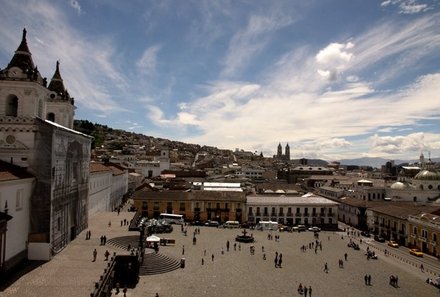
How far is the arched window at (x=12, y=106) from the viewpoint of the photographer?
27.2 metres

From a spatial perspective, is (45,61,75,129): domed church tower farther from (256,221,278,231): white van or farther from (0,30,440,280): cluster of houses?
(256,221,278,231): white van

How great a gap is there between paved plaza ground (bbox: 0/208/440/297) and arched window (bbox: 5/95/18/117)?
9804mm

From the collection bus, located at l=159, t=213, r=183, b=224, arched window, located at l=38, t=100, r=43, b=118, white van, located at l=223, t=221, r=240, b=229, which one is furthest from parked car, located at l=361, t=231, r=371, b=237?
arched window, located at l=38, t=100, r=43, b=118

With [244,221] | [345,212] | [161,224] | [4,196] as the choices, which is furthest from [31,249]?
[345,212]

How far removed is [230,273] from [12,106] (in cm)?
1961

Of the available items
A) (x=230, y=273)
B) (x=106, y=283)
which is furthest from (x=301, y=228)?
(x=106, y=283)

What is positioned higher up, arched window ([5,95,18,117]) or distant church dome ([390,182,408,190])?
arched window ([5,95,18,117])

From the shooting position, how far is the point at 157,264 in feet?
103

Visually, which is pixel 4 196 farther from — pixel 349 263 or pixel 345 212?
pixel 345 212

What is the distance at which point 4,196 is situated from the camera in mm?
22469

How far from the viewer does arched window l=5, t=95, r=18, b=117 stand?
2725cm

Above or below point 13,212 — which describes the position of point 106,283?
below

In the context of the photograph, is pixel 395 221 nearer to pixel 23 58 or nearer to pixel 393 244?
pixel 393 244

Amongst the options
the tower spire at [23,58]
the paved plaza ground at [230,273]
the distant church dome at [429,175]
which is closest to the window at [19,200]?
the paved plaza ground at [230,273]
